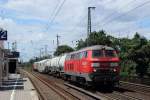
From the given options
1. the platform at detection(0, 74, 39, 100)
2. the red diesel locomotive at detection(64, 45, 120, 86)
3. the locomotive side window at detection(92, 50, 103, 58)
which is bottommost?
the platform at detection(0, 74, 39, 100)

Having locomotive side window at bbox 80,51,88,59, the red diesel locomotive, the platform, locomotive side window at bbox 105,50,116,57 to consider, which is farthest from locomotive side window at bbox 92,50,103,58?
the platform

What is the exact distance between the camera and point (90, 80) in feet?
91.4

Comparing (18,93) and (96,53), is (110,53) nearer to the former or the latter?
(96,53)

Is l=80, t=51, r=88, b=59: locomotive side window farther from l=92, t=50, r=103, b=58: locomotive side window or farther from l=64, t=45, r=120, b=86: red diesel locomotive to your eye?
l=92, t=50, r=103, b=58: locomotive side window

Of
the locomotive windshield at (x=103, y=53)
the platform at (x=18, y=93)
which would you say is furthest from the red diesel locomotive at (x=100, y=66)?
the platform at (x=18, y=93)

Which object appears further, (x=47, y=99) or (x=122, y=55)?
(x=122, y=55)

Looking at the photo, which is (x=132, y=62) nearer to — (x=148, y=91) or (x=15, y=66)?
(x=15, y=66)

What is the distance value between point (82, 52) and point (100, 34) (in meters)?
41.5

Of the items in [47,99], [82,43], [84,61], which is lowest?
[47,99]

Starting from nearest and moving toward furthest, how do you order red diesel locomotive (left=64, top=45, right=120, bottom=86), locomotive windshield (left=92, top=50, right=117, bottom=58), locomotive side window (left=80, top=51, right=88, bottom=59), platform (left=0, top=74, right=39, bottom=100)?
1. platform (left=0, top=74, right=39, bottom=100)
2. red diesel locomotive (left=64, top=45, right=120, bottom=86)
3. locomotive windshield (left=92, top=50, right=117, bottom=58)
4. locomotive side window (left=80, top=51, right=88, bottom=59)

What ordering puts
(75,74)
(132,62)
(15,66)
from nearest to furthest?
(75,74) < (132,62) < (15,66)

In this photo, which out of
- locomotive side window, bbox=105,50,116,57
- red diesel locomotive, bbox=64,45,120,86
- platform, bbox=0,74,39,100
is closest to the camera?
platform, bbox=0,74,39,100

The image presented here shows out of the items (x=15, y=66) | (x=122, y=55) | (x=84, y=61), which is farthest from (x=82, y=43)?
(x=84, y=61)

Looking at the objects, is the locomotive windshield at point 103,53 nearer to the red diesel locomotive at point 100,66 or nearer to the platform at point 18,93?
the red diesel locomotive at point 100,66
